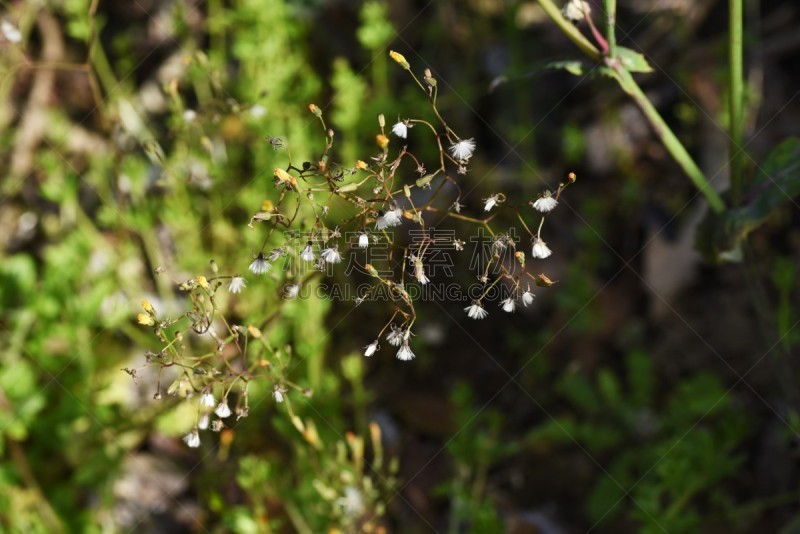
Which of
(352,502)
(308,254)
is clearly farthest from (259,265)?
(352,502)

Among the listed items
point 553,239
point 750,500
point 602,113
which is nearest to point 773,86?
point 602,113

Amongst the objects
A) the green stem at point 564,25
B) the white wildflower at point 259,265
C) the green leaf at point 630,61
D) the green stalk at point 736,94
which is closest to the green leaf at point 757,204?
the green stalk at point 736,94

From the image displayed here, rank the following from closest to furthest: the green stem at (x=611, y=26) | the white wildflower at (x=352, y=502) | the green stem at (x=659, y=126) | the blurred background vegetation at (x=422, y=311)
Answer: the green stem at (x=611, y=26)
the green stem at (x=659, y=126)
the white wildflower at (x=352, y=502)
the blurred background vegetation at (x=422, y=311)

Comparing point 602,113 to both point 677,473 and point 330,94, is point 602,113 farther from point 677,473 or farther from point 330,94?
point 677,473

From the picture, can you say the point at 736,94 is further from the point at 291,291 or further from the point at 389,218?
the point at 291,291

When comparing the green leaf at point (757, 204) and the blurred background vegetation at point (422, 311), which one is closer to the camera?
the green leaf at point (757, 204)

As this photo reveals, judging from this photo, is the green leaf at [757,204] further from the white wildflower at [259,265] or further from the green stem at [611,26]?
the white wildflower at [259,265]

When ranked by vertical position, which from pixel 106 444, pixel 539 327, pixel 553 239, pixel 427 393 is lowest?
pixel 106 444
